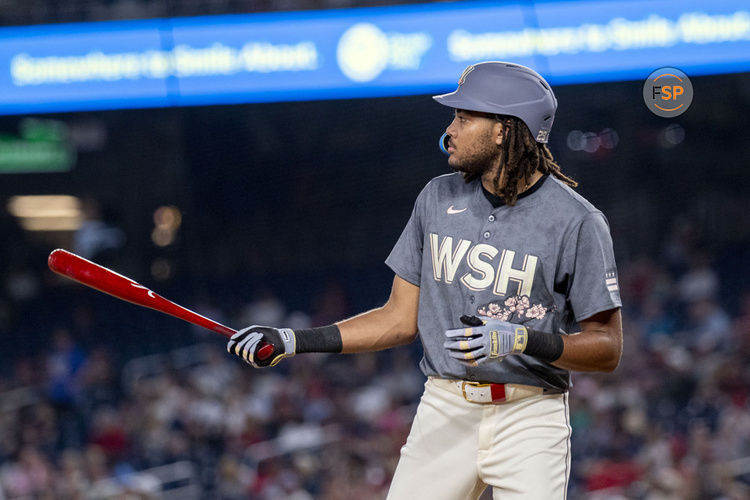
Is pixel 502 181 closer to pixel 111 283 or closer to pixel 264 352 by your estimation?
pixel 264 352

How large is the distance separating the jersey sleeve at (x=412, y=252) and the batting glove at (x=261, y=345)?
0.36 meters

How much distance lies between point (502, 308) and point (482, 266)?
0.12 meters

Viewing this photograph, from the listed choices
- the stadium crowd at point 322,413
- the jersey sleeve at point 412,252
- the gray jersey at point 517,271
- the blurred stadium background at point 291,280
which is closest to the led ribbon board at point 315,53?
the blurred stadium background at point 291,280

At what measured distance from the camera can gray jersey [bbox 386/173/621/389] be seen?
235 cm

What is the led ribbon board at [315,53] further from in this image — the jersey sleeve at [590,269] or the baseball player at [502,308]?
the jersey sleeve at [590,269]

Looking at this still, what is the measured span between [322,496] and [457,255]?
531 centimetres

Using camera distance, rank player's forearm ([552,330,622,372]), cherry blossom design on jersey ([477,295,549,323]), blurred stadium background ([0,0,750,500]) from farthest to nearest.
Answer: blurred stadium background ([0,0,750,500]) < cherry blossom design on jersey ([477,295,549,323]) < player's forearm ([552,330,622,372])

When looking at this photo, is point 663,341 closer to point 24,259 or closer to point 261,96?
point 261,96

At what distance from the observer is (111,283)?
268 cm

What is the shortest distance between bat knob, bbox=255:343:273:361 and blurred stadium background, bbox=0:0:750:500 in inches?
187

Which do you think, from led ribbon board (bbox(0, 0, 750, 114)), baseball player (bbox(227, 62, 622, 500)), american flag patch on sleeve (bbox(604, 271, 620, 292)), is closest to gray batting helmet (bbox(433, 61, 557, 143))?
baseball player (bbox(227, 62, 622, 500))

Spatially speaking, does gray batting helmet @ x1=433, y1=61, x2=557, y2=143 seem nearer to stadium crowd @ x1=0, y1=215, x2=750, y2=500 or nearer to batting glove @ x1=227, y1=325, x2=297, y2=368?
batting glove @ x1=227, y1=325, x2=297, y2=368

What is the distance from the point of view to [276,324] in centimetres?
1010

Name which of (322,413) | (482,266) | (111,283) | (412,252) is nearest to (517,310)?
(482,266)
